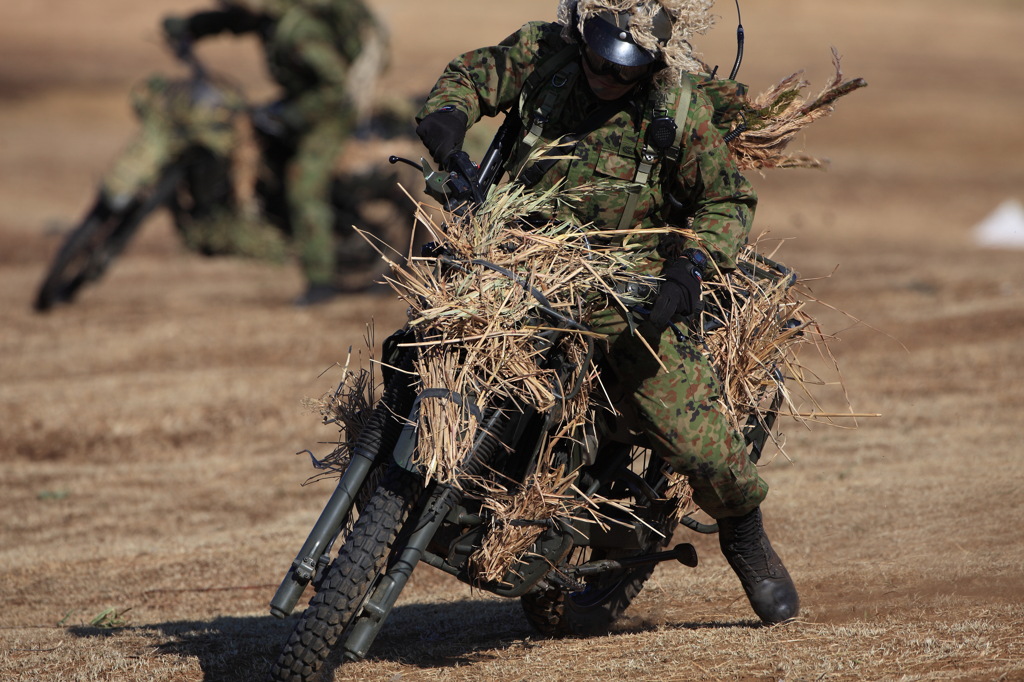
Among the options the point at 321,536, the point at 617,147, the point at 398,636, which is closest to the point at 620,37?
the point at 617,147

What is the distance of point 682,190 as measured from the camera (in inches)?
179

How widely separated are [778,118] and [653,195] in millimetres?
757

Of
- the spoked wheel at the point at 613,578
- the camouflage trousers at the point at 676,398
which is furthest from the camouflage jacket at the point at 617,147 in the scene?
the spoked wheel at the point at 613,578

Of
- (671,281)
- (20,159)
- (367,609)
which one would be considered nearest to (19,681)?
(367,609)

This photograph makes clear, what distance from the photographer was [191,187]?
1298cm

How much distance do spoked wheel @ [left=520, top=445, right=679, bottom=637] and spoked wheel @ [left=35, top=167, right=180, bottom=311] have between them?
8.93m

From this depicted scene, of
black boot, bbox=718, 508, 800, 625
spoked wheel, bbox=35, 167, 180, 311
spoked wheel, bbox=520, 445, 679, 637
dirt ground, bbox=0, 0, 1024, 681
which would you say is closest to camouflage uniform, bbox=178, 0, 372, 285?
dirt ground, bbox=0, 0, 1024, 681

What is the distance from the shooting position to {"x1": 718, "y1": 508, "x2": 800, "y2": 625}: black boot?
4.83m

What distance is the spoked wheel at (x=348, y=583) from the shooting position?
3.81 metres

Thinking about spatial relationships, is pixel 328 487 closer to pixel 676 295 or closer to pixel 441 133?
pixel 441 133

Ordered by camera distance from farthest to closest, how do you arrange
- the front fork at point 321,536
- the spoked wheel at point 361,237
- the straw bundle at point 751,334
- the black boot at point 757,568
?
the spoked wheel at point 361,237, the black boot at point 757,568, the straw bundle at point 751,334, the front fork at point 321,536

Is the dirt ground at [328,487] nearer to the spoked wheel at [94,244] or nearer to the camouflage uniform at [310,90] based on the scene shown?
the spoked wheel at [94,244]

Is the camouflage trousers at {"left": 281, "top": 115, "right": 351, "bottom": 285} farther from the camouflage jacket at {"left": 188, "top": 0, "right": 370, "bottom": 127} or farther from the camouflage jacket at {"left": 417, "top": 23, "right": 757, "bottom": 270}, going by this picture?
the camouflage jacket at {"left": 417, "top": 23, "right": 757, "bottom": 270}

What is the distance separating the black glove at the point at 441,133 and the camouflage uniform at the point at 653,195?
0.13m
